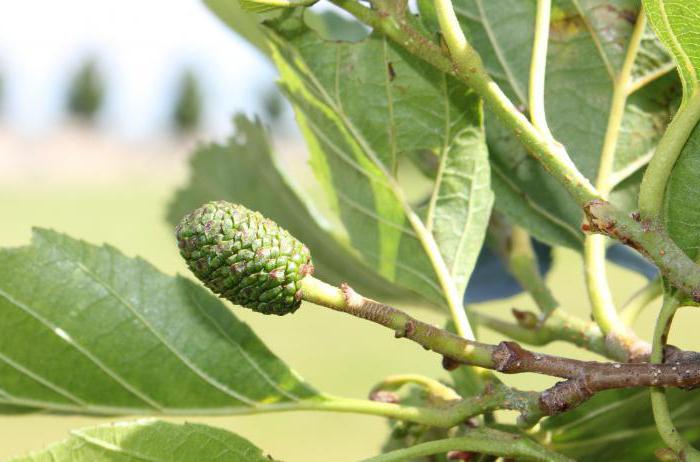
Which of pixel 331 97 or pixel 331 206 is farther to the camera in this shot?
pixel 331 206

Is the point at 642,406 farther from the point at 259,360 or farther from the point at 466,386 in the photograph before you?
the point at 259,360

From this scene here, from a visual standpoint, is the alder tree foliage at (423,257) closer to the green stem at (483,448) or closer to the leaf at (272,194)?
the green stem at (483,448)

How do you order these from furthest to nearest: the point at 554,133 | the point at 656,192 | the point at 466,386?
the point at 554,133 < the point at 466,386 < the point at 656,192

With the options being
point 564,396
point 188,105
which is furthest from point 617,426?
point 188,105

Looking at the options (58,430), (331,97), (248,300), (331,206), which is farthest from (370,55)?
(58,430)

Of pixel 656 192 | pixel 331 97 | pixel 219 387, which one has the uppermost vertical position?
pixel 331 97

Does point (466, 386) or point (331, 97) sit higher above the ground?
point (331, 97)

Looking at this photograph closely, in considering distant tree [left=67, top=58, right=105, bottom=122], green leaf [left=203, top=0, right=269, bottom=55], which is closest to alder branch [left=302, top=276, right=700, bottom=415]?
green leaf [left=203, top=0, right=269, bottom=55]
